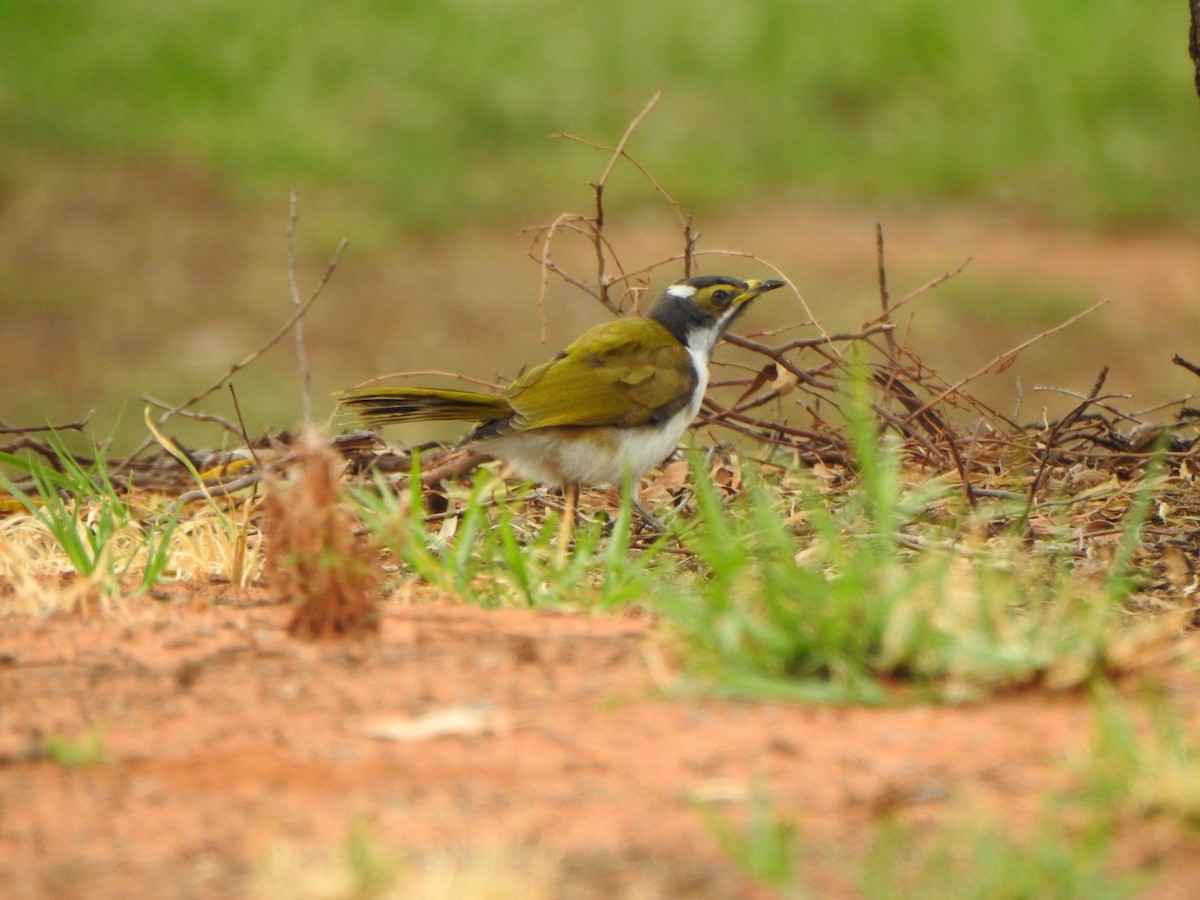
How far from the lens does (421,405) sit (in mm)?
5816

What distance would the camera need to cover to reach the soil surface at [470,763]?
2764mm

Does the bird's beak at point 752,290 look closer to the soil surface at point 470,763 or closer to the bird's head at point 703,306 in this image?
the bird's head at point 703,306

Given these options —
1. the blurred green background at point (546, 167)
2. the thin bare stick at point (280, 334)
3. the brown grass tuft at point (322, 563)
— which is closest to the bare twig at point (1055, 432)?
the thin bare stick at point (280, 334)

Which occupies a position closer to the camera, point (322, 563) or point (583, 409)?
point (322, 563)

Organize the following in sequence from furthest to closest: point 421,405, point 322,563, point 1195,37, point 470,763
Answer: point 421,405, point 1195,37, point 322,563, point 470,763

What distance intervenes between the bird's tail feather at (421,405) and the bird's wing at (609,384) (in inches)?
3.5

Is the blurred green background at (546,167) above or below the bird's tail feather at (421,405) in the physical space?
above

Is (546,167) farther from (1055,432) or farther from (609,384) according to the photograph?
(1055,432)

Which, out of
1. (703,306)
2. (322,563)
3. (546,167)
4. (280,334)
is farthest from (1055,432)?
(546,167)

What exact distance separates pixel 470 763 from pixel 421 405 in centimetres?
283

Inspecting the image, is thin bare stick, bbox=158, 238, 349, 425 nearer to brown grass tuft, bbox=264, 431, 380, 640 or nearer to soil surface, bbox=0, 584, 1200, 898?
brown grass tuft, bbox=264, 431, 380, 640

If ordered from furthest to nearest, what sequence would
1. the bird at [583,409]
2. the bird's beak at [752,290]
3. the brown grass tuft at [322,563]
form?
the bird's beak at [752,290] < the bird at [583,409] < the brown grass tuft at [322,563]

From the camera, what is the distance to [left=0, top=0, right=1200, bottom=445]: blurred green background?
14.1 m

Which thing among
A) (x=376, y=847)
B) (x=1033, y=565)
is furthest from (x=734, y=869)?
(x=1033, y=565)
